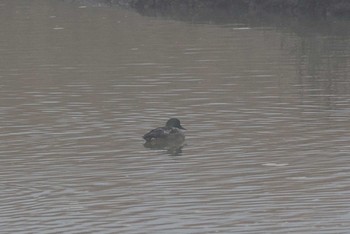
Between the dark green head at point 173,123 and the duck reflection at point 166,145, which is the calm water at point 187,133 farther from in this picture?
the dark green head at point 173,123

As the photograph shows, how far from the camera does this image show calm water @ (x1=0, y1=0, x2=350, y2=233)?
13.8 metres

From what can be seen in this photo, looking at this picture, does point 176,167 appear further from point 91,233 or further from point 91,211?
point 91,233

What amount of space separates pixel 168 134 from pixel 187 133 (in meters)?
0.95

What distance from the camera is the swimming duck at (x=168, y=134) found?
725 inches

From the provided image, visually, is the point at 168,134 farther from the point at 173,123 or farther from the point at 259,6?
the point at 259,6

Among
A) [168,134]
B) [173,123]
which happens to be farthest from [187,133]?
[168,134]

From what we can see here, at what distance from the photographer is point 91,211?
45.9 feet

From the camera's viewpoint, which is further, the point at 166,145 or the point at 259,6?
the point at 259,6

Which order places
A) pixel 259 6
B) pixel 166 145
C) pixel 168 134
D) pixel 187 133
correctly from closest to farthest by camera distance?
pixel 168 134 < pixel 166 145 < pixel 187 133 < pixel 259 6

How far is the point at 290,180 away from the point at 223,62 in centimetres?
1316

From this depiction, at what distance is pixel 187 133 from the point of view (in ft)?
63.7

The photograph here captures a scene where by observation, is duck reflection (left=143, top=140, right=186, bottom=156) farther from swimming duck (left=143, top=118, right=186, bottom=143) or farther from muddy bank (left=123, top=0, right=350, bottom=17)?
muddy bank (left=123, top=0, right=350, bottom=17)

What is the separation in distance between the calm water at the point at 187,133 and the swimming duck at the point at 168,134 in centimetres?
26

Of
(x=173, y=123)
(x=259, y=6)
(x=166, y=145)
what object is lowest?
(x=259, y=6)
